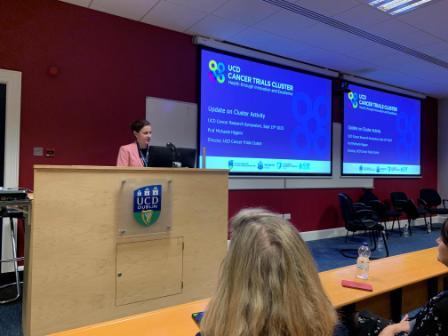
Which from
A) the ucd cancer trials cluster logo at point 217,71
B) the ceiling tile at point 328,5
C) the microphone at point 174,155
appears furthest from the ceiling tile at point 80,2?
the ceiling tile at point 328,5

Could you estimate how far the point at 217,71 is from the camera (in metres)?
4.55

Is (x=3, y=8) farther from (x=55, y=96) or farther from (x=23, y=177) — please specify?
(x=23, y=177)

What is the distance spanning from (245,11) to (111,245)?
2.86 meters

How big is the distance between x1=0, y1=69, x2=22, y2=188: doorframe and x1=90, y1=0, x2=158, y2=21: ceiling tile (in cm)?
111

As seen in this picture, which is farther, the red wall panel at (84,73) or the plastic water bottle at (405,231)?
the plastic water bottle at (405,231)

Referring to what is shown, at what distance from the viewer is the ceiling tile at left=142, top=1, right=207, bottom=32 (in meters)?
3.61

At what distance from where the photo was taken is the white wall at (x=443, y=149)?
7625mm

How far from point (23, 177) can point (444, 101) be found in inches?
335

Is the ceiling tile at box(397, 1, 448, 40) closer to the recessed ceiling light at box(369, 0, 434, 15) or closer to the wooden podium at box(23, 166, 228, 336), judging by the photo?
the recessed ceiling light at box(369, 0, 434, 15)

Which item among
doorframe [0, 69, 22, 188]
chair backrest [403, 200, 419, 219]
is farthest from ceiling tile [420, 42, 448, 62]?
doorframe [0, 69, 22, 188]

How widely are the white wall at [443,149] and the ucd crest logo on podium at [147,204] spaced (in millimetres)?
7627

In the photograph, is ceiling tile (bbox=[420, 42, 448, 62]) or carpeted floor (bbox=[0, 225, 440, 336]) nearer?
carpeted floor (bbox=[0, 225, 440, 336])

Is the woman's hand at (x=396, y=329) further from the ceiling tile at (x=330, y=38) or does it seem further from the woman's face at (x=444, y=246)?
the ceiling tile at (x=330, y=38)

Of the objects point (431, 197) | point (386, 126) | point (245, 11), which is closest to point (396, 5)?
point (245, 11)
